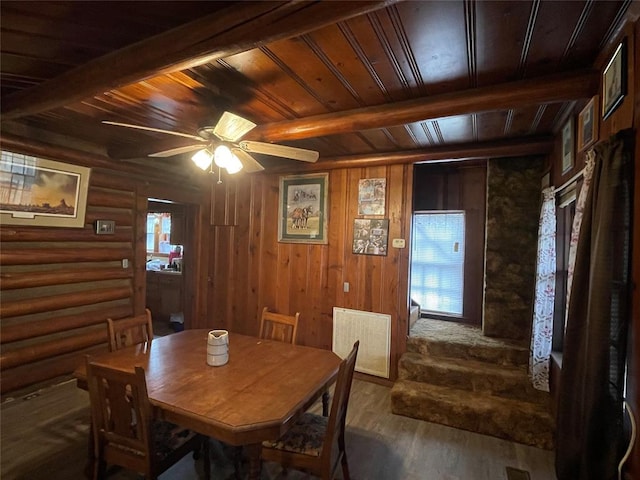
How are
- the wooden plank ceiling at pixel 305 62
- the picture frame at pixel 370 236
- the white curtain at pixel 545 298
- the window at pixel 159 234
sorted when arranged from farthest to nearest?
the window at pixel 159 234, the picture frame at pixel 370 236, the white curtain at pixel 545 298, the wooden plank ceiling at pixel 305 62

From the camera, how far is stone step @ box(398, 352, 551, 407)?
114 inches

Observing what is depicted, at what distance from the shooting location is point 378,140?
3287 mm

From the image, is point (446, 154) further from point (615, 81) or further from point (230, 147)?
point (230, 147)

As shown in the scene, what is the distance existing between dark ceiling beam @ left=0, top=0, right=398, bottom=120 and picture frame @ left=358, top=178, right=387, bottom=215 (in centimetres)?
255

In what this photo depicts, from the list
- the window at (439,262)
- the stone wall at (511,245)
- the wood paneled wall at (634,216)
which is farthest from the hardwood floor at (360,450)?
the window at (439,262)

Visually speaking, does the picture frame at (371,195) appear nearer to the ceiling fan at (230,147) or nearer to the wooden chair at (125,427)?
the ceiling fan at (230,147)

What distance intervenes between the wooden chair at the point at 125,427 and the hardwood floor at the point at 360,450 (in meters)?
0.52

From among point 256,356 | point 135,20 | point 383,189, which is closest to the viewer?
point 135,20

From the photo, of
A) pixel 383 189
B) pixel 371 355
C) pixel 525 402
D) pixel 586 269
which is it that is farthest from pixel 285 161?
pixel 525 402

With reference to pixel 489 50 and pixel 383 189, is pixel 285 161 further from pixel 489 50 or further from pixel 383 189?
pixel 489 50

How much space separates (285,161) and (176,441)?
127 inches

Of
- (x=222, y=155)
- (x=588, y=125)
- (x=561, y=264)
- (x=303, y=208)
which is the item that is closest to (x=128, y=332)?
(x=222, y=155)

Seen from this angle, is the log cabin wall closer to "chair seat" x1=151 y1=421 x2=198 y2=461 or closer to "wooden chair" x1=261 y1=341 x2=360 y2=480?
"chair seat" x1=151 y1=421 x2=198 y2=461

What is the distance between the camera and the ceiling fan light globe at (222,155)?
2.27 metres
